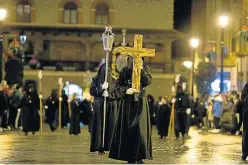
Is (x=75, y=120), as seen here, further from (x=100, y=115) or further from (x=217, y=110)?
(x=100, y=115)

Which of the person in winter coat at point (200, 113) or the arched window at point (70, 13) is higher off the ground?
the arched window at point (70, 13)

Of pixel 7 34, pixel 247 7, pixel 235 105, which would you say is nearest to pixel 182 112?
pixel 235 105

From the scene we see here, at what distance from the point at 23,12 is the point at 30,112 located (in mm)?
46315

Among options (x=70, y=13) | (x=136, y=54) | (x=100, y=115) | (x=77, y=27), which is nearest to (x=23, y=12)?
(x=70, y=13)

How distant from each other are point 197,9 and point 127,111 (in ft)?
217

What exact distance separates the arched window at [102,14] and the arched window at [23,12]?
6284mm

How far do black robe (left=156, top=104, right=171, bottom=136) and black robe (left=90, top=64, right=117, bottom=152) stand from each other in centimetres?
1178

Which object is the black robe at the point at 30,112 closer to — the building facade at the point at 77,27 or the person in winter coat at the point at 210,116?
the person in winter coat at the point at 210,116

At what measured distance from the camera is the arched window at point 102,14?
7894 cm

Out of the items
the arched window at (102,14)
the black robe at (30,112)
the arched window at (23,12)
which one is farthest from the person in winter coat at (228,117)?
the arched window at (23,12)

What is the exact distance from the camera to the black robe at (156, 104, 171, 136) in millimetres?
32250

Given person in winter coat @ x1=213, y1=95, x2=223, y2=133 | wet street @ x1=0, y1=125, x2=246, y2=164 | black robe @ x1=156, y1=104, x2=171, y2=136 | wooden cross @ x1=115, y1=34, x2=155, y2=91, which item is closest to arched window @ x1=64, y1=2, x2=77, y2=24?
person in winter coat @ x1=213, y1=95, x2=223, y2=133

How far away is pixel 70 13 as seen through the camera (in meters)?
78.6

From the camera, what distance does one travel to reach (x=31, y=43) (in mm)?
77125
